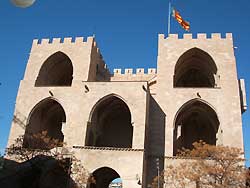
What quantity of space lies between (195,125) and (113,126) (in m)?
6.20

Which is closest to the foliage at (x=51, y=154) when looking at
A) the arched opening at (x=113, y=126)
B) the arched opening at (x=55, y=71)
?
the arched opening at (x=113, y=126)

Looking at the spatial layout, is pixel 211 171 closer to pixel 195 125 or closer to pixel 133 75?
pixel 195 125

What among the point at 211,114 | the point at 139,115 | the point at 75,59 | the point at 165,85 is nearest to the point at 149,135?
the point at 139,115

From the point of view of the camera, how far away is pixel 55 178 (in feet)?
63.0

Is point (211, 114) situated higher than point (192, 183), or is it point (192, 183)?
point (211, 114)

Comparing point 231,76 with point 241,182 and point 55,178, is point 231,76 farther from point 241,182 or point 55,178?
point 55,178

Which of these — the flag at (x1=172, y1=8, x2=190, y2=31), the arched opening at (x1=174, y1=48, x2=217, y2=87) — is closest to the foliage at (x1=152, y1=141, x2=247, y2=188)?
the arched opening at (x1=174, y1=48, x2=217, y2=87)

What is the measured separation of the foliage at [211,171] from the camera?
15422mm

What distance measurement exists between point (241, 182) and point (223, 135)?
372 centimetres

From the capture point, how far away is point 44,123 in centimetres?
2297

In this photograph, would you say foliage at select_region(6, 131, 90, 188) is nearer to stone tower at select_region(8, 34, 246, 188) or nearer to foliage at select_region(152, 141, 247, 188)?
stone tower at select_region(8, 34, 246, 188)

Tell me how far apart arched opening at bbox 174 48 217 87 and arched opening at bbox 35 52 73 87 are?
8.62 m

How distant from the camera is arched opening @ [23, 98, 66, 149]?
62.5ft

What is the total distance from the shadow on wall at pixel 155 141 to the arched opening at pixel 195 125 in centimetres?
165
